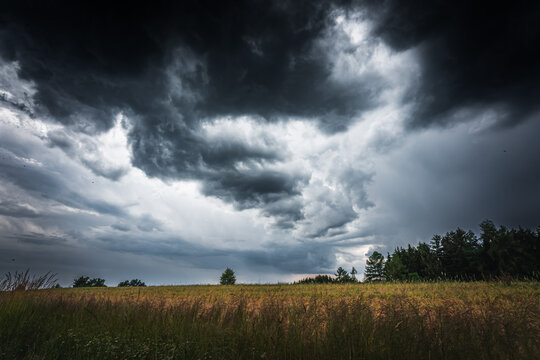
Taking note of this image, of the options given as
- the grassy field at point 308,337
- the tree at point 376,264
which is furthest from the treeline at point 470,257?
the grassy field at point 308,337

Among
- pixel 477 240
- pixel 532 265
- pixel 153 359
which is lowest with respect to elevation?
pixel 153 359

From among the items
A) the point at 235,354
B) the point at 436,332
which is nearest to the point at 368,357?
the point at 436,332

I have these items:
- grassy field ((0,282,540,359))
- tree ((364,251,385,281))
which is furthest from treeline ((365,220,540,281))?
grassy field ((0,282,540,359))

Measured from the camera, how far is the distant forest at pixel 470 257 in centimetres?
5759

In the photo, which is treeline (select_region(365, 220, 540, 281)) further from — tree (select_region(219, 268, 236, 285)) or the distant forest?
tree (select_region(219, 268, 236, 285))

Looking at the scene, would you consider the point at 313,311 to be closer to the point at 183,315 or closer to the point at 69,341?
the point at 183,315

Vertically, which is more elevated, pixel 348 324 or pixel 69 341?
pixel 348 324

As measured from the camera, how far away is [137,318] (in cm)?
759

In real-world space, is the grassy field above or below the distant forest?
below

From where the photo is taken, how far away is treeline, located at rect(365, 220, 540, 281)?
5759 cm

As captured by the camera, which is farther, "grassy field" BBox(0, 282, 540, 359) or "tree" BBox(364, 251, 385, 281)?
"tree" BBox(364, 251, 385, 281)

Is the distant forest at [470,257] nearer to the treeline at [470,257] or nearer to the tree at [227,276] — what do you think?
the treeline at [470,257]

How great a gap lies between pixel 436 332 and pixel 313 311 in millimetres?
2560

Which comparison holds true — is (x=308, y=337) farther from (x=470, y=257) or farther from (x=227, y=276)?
(x=470, y=257)
